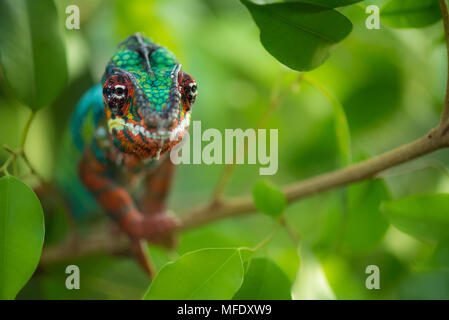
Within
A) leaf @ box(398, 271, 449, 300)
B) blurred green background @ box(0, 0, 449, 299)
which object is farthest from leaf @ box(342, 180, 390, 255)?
leaf @ box(398, 271, 449, 300)

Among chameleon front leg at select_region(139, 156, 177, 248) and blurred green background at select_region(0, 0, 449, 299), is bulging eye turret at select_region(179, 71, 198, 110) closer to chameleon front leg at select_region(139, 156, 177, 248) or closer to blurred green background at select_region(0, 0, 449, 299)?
blurred green background at select_region(0, 0, 449, 299)

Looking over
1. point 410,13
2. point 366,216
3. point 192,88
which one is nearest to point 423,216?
point 366,216

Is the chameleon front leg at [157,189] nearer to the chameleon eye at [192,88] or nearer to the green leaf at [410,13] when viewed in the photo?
the chameleon eye at [192,88]

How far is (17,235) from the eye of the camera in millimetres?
774

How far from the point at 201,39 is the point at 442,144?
1.08 meters

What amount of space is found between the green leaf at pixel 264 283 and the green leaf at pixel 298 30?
360 millimetres

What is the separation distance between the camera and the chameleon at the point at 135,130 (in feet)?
2.39

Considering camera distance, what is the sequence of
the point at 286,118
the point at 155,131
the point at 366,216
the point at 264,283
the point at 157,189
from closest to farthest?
the point at 155,131
the point at 264,283
the point at 366,216
the point at 157,189
the point at 286,118

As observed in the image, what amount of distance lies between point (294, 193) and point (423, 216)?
29cm

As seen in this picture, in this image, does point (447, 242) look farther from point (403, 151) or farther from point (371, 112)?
point (371, 112)

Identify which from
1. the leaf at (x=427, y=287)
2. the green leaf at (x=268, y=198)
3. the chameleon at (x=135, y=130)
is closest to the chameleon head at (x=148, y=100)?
the chameleon at (x=135, y=130)

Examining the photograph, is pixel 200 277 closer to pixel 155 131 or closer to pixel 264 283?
pixel 264 283

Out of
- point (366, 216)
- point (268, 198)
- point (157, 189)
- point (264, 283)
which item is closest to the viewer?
point (264, 283)
